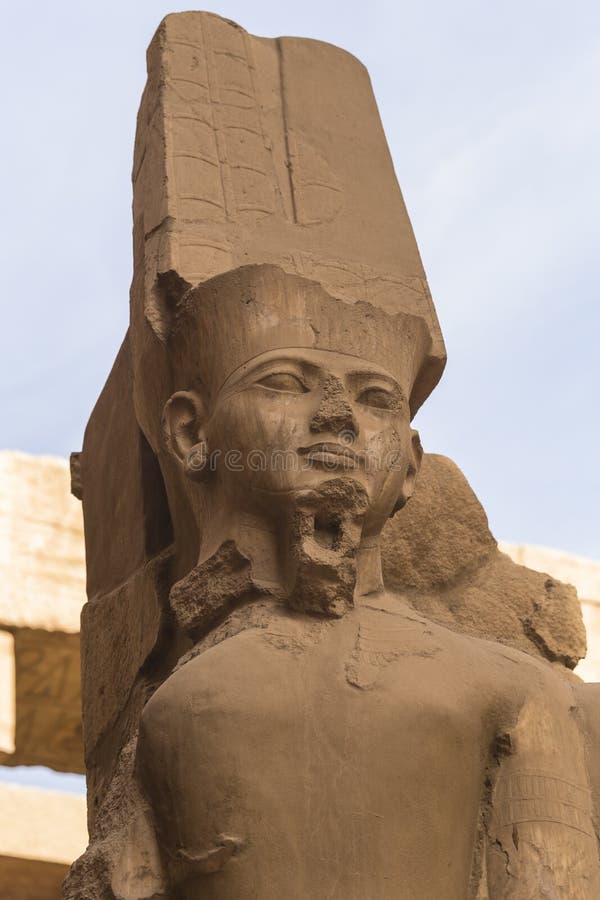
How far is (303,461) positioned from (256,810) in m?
0.72

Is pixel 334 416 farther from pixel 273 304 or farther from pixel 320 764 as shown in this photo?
pixel 320 764

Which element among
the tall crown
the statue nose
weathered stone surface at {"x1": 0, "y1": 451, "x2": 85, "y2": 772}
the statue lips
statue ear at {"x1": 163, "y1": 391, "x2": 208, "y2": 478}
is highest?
weathered stone surface at {"x1": 0, "y1": 451, "x2": 85, "y2": 772}

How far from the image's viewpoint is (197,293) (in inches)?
153

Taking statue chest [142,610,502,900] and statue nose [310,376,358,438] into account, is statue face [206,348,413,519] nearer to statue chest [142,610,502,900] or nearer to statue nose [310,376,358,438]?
statue nose [310,376,358,438]

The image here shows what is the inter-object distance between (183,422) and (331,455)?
17.4 inches

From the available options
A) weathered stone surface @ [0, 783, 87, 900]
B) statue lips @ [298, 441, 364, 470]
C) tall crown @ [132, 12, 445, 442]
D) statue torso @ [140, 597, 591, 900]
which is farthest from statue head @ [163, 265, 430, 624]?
weathered stone surface @ [0, 783, 87, 900]

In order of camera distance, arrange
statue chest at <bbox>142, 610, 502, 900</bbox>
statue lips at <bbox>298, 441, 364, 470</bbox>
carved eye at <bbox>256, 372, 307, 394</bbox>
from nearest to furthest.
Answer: statue chest at <bbox>142, 610, 502, 900</bbox>, statue lips at <bbox>298, 441, 364, 470</bbox>, carved eye at <bbox>256, 372, 307, 394</bbox>

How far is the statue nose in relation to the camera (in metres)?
3.63

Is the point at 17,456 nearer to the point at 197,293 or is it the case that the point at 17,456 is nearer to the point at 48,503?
the point at 48,503

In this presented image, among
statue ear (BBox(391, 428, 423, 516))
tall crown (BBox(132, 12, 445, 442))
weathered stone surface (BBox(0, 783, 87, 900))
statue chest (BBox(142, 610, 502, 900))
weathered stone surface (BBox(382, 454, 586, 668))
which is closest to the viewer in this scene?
statue chest (BBox(142, 610, 502, 900))

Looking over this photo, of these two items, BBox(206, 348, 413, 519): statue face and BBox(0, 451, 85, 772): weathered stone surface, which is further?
BBox(0, 451, 85, 772): weathered stone surface

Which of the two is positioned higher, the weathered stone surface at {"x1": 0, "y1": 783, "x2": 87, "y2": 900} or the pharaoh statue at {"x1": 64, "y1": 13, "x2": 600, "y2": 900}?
the weathered stone surface at {"x1": 0, "y1": 783, "x2": 87, "y2": 900}

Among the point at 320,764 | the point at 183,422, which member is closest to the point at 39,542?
the point at 183,422

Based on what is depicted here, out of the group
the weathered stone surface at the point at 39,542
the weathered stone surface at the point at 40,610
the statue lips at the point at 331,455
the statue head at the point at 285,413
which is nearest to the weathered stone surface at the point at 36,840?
the weathered stone surface at the point at 40,610
